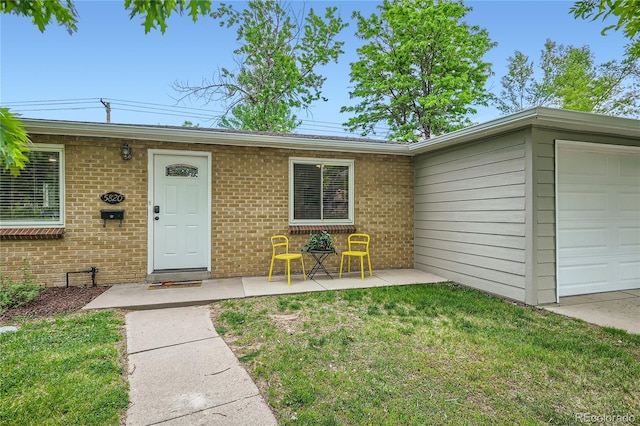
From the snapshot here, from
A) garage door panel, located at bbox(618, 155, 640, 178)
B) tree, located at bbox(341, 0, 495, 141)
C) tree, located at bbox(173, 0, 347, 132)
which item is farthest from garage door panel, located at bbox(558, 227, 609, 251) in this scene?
tree, located at bbox(173, 0, 347, 132)

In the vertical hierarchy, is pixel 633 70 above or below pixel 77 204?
above

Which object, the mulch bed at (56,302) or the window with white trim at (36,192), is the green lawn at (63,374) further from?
the window with white trim at (36,192)

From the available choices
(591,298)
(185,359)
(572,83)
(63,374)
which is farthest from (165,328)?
(572,83)

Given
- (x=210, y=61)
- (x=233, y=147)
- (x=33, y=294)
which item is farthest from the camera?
(x=210, y=61)

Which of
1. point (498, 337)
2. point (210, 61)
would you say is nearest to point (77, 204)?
point (498, 337)

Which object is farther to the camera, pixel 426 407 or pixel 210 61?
pixel 210 61

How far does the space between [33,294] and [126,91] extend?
1137cm

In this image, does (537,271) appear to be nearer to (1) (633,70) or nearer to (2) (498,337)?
(2) (498,337)

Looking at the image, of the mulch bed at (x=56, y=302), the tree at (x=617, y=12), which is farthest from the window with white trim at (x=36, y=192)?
the tree at (x=617, y=12)

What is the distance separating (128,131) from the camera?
468 centimetres

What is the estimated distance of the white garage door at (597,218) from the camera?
4.41 m

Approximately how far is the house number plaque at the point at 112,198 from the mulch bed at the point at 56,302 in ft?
4.40

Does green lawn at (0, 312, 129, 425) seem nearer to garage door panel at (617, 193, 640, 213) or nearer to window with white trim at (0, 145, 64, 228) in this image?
window with white trim at (0, 145, 64, 228)

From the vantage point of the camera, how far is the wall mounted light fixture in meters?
4.99
